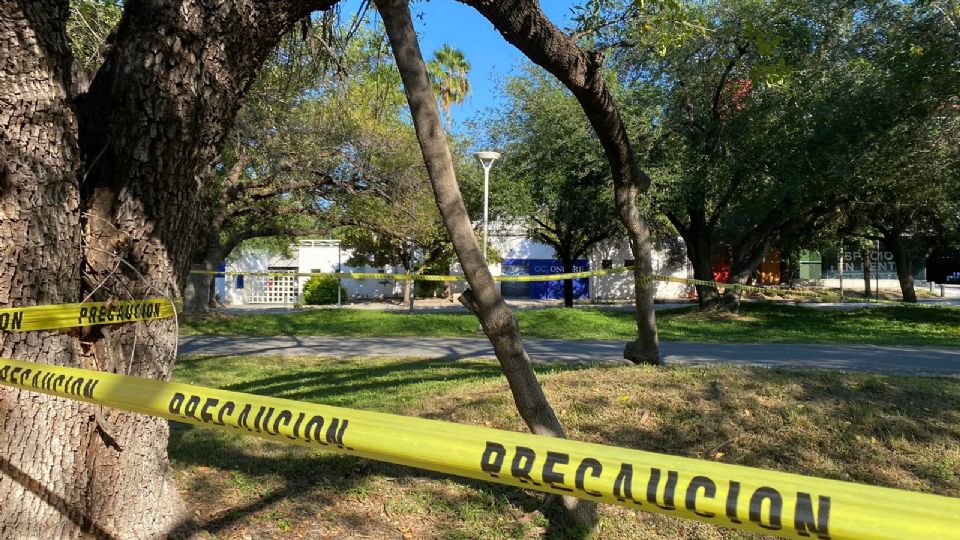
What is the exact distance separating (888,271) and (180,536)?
5147 cm

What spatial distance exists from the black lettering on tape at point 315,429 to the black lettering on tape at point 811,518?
1.27 m

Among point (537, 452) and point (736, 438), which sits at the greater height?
point (537, 452)

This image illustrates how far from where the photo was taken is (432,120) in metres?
3.52

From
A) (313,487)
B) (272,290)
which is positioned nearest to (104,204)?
(313,487)

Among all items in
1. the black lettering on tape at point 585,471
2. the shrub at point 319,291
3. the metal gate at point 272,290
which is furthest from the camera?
the metal gate at point 272,290

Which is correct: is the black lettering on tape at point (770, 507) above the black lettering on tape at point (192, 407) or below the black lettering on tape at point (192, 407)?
below

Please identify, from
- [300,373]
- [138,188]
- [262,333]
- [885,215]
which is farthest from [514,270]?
[138,188]

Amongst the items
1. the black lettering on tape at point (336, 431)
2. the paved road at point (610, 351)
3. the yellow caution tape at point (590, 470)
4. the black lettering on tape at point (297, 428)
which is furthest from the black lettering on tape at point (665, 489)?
the paved road at point (610, 351)

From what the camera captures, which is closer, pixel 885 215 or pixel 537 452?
pixel 537 452

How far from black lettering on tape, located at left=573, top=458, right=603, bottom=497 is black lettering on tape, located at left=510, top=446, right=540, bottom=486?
0.11 metres

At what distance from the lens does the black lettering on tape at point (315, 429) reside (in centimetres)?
188

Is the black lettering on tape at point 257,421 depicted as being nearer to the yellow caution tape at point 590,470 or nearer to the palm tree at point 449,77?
the yellow caution tape at point 590,470

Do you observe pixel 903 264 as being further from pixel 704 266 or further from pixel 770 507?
pixel 770 507

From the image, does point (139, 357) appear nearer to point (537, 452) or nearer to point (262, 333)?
point (537, 452)
